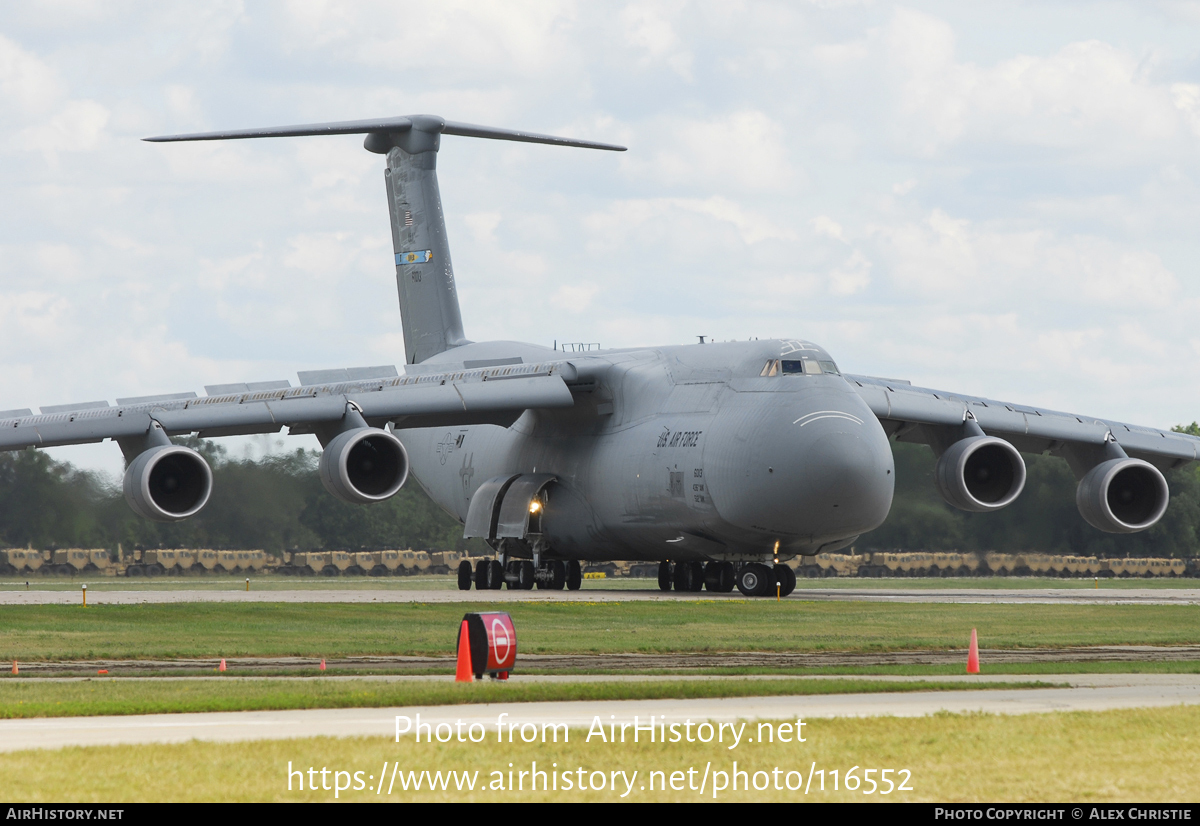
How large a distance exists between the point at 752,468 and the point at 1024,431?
8932mm

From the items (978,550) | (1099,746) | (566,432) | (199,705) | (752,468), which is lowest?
(1099,746)

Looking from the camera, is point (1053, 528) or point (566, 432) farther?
point (1053, 528)

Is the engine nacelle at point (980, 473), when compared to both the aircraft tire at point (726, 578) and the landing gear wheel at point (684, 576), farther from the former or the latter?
the landing gear wheel at point (684, 576)

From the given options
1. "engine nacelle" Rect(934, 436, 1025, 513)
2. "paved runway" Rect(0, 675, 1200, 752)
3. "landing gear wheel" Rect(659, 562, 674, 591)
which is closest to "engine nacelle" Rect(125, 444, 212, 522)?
"landing gear wheel" Rect(659, 562, 674, 591)

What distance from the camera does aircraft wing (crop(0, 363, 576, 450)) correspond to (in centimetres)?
3369

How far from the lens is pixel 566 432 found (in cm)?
3788

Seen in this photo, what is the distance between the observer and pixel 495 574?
38438 mm

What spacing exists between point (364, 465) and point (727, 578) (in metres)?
8.07

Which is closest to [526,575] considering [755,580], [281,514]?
[755,580]

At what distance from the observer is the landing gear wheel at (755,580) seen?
1337 inches

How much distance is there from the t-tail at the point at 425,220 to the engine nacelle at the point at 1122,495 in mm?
16227

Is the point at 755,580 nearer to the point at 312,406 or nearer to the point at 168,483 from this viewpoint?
the point at 312,406

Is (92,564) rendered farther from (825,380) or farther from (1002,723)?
(1002,723)

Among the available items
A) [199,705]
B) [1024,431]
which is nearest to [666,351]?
[1024,431]
